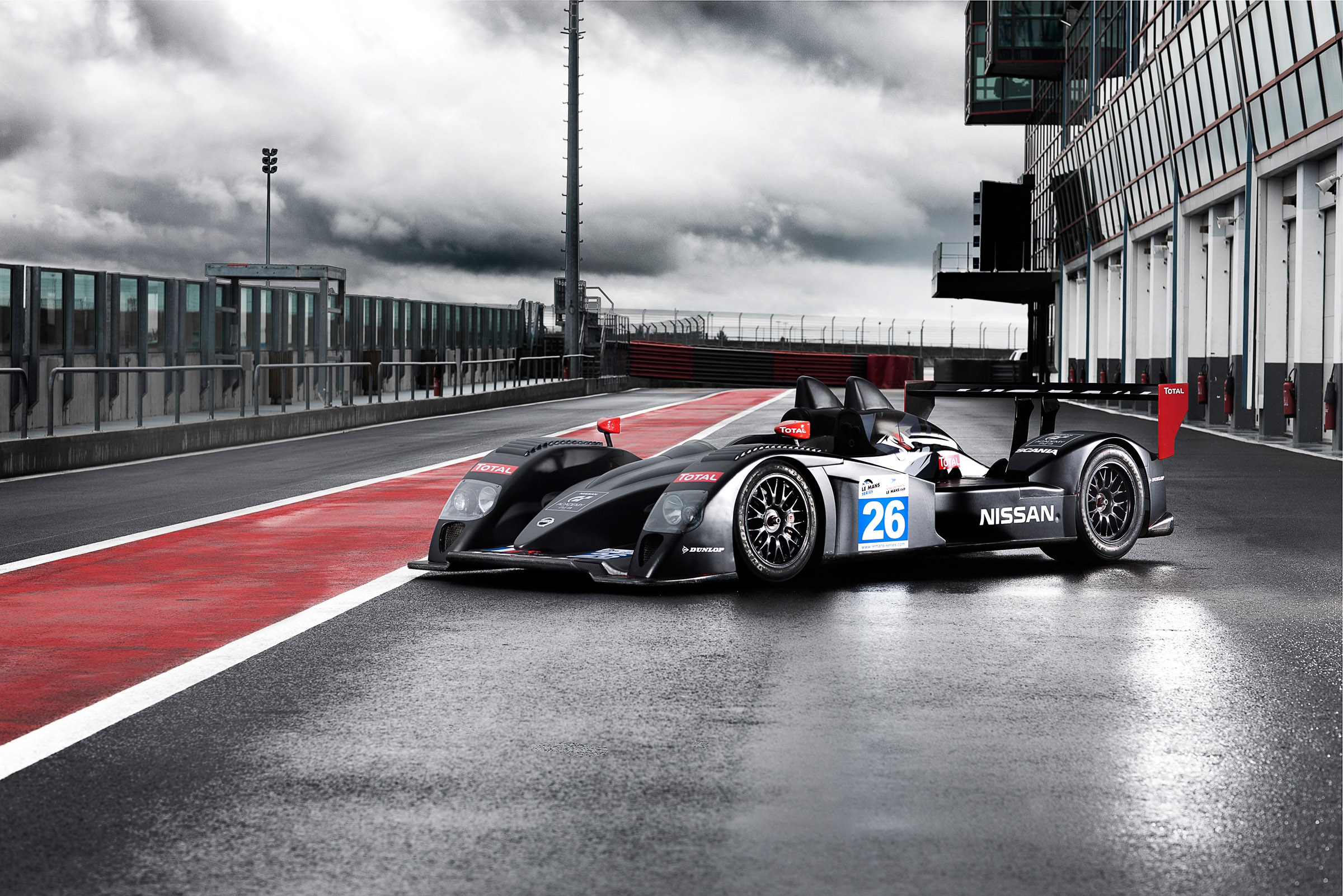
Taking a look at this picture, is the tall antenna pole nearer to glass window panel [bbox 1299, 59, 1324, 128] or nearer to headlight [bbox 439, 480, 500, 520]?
glass window panel [bbox 1299, 59, 1324, 128]

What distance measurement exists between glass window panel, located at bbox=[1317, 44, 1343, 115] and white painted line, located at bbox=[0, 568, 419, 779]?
2159 centimetres

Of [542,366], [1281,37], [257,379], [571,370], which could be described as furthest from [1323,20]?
[571,370]

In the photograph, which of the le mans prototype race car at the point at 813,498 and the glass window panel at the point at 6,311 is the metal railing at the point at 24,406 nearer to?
the glass window panel at the point at 6,311

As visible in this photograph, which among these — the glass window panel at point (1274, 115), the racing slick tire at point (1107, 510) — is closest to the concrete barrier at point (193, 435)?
the racing slick tire at point (1107, 510)

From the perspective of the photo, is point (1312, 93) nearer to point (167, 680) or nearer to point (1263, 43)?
point (1263, 43)

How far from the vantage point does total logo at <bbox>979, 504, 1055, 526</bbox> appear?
911 centimetres

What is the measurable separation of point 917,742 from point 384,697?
6.33 ft

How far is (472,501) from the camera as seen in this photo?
880cm

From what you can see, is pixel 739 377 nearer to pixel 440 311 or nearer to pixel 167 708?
pixel 440 311

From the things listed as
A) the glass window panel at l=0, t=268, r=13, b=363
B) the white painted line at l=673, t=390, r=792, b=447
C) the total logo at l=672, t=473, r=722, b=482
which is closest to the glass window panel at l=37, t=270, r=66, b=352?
the glass window panel at l=0, t=268, r=13, b=363

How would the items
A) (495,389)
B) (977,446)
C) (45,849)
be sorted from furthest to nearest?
1. (495,389)
2. (977,446)
3. (45,849)

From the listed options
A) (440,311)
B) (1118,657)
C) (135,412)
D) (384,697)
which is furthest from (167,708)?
(440,311)

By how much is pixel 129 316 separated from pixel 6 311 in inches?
136

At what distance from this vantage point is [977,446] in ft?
75.2
